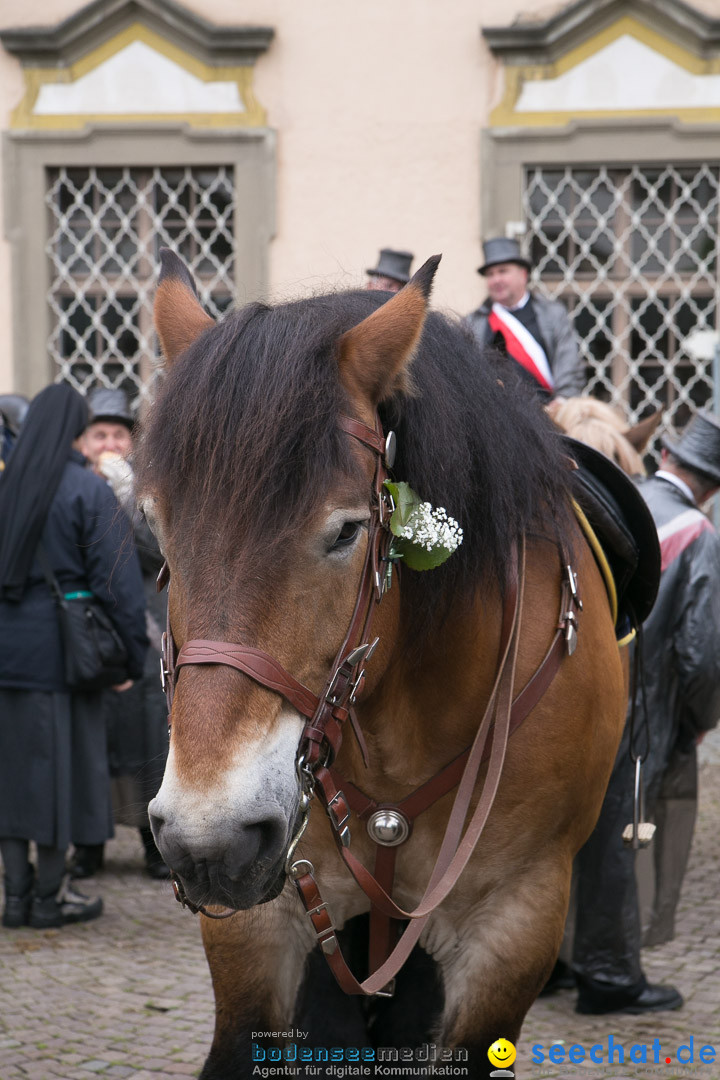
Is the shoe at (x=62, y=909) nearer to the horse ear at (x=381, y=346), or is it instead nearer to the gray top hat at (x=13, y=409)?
the gray top hat at (x=13, y=409)

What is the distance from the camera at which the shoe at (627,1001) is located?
4141mm

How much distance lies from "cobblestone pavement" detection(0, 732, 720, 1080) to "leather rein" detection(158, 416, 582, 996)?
145 cm

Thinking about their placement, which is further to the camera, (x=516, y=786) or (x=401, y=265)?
(x=401, y=265)

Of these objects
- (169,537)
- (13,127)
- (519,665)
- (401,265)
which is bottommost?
(519,665)

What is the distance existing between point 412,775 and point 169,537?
80 centimetres

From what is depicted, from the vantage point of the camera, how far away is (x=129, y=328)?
975 centimetres

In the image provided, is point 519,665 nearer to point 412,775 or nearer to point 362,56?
point 412,775

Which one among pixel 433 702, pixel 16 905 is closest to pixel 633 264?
pixel 16 905

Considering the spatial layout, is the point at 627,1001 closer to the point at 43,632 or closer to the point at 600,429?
the point at 600,429

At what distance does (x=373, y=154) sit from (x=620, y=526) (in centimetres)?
691

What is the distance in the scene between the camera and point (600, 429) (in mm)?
4516

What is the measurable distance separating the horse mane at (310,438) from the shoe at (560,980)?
2.47m

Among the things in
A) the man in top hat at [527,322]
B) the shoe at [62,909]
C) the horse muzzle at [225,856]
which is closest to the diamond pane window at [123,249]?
the man in top hat at [527,322]

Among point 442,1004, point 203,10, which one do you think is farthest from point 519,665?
point 203,10
